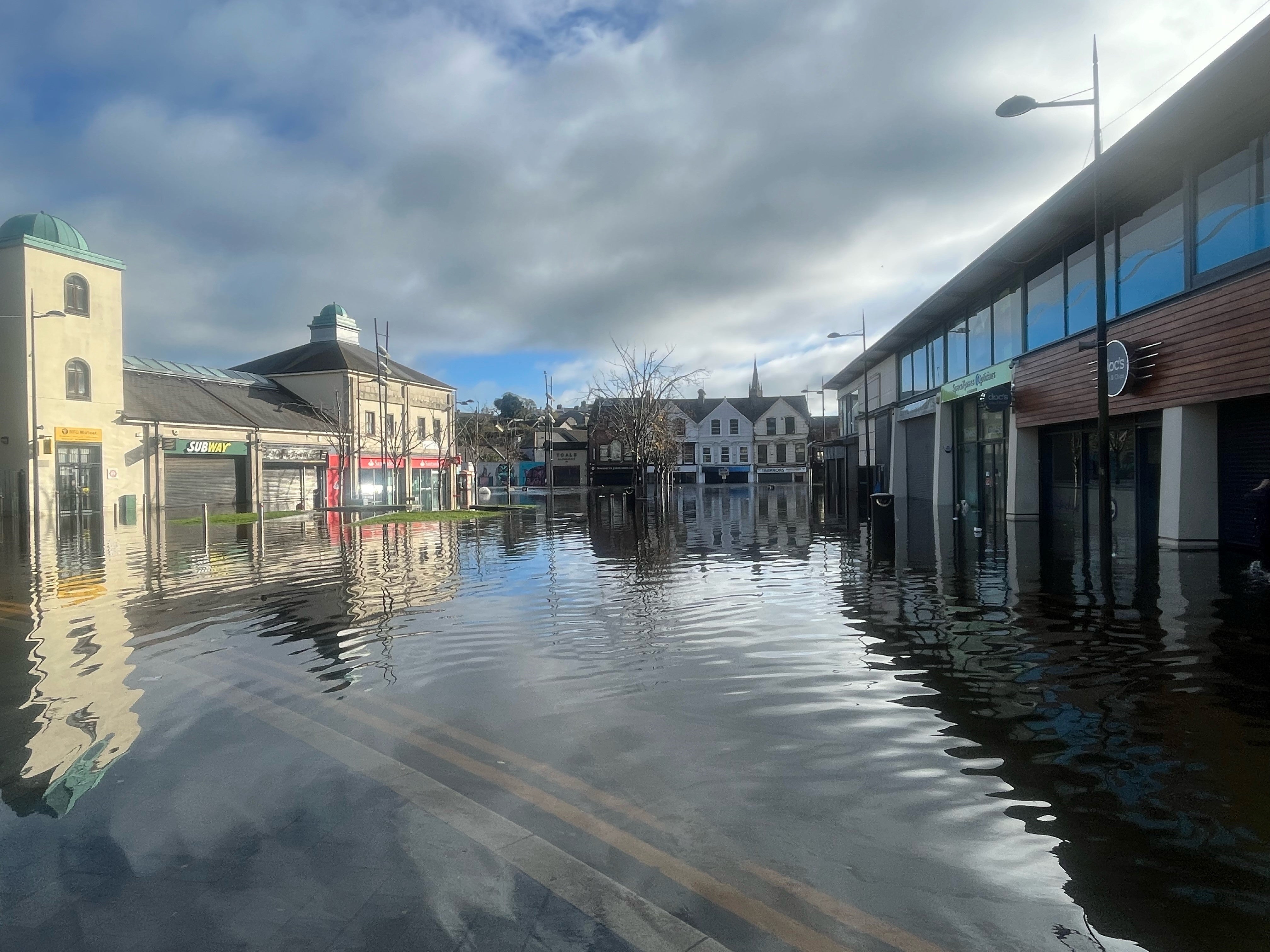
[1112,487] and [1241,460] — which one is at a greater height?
[1241,460]

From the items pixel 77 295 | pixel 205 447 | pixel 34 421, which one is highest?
pixel 77 295

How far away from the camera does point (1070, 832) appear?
3783 millimetres

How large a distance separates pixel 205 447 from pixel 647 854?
41621mm

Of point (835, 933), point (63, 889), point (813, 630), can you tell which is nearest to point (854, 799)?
point (835, 933)

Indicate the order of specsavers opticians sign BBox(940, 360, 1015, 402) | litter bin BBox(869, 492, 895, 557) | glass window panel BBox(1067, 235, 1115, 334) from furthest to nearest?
specsavers opticians sign BBox(940, 360, 1015, 402) → glass window panel BBox(1067, 235, 1115, 334) → litter bin BBox(869, 492, 895, 557)

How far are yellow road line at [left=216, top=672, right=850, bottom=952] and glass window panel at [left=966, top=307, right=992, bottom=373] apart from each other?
23.0 m

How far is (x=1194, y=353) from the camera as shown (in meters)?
14.3

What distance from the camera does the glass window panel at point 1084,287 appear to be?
57.5 ft

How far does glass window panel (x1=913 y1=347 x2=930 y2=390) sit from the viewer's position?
3142 centimetres

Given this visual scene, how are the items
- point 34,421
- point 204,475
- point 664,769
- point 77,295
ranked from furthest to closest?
point 204,475
point 77,295
point 34,421
point 664,769

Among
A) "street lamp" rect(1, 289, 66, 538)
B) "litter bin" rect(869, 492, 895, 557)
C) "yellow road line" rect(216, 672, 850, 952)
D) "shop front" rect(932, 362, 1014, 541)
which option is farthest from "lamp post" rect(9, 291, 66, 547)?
"yellow road line" rect(216, 672, 850, 952)

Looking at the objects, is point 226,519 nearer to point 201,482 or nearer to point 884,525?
point 201,482

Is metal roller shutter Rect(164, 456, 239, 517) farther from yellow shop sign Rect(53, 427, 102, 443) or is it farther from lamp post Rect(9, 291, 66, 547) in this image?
lamp post Rect(9, 291, 66, 547)

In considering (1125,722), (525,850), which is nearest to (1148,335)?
(1125,722)
